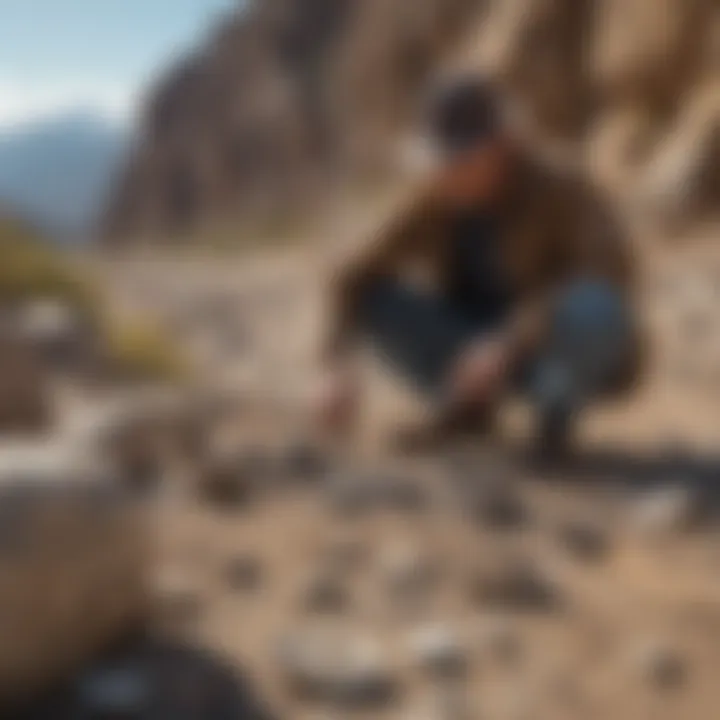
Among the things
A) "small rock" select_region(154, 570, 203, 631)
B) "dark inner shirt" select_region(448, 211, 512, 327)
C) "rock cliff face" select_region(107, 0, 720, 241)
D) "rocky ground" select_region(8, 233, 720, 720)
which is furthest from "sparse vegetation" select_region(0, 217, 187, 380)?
"small rock" select_region(154, 570, 203, 631)

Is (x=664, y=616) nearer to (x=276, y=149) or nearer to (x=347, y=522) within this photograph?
(x=347, y=522)

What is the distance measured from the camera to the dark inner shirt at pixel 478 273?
2.81 meters

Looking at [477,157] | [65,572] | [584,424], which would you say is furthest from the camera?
[584,424]

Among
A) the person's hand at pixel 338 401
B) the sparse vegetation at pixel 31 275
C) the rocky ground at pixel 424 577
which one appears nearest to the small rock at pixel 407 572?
the rocky ground at pixel 424 577

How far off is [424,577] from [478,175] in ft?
3.21

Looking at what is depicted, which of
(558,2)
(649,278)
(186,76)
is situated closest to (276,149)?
(186,76)

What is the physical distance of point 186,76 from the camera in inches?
1136

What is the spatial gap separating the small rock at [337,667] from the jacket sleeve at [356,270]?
1194 millimetres

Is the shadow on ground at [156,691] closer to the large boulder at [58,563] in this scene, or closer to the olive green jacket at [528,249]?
the large boulder at [58,563]

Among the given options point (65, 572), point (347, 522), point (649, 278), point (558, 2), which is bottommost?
point (65, 572)

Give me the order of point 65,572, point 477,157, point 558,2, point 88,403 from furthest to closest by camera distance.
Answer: point 558,2 < point 88,403 < point 477,157 < point 65,572

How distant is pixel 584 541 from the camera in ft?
7.29

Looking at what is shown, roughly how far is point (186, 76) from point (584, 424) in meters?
26.9

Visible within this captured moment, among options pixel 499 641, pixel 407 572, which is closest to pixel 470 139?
pixel 407 572
